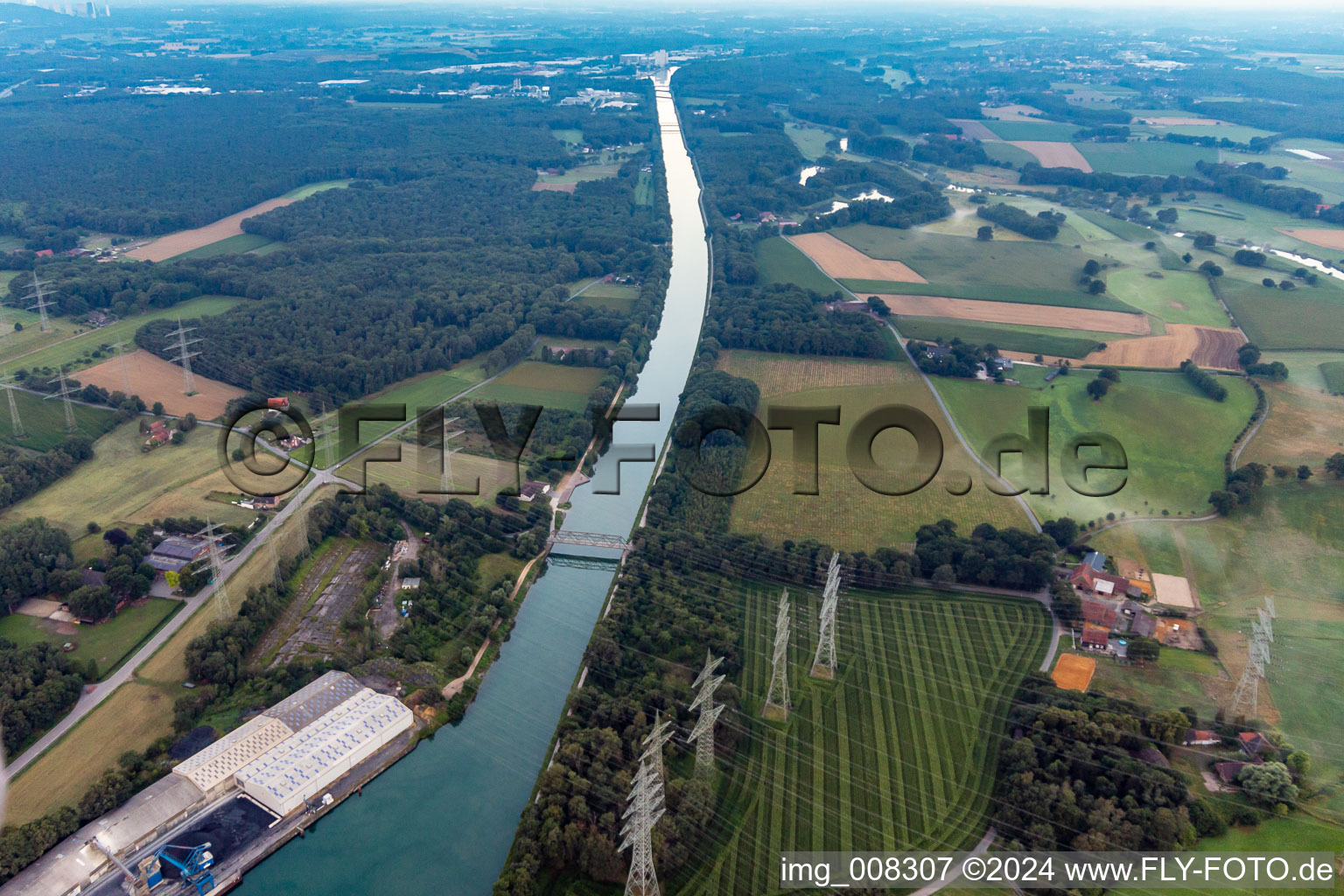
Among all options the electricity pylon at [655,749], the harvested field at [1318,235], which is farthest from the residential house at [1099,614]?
the harvested field at [1318,235]

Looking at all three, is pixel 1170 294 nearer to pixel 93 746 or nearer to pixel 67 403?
pixel 93 746

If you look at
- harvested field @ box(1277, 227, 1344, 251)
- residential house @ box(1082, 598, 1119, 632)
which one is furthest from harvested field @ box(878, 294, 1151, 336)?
residential house @ box(1082, 598, 1119, 632)

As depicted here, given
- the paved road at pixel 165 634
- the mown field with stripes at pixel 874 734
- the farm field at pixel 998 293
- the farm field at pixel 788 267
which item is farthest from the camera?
the farm field at pixel 788 267

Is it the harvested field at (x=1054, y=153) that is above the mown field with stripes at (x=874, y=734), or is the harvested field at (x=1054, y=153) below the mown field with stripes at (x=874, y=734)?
above

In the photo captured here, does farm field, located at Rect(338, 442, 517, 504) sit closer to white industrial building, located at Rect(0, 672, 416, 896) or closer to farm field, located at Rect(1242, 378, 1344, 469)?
white industrial building, located at Rect(0, 672, 416, 896)

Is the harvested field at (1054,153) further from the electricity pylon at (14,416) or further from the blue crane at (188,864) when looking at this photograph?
the blue crane at (188,864)

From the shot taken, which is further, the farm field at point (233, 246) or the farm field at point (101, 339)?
the farm field at point (233, 246)

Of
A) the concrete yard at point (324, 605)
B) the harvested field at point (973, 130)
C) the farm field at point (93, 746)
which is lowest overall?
the farm field at point (93, 746)

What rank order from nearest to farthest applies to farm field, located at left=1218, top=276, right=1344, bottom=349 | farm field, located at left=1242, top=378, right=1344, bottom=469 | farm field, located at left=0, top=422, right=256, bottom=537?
farm field, located at left=0, top=422, right=256, bottom=537
farm field, located at left=1242, top=378, right=1344, bottom=469
farm field, located at left=1218, top=276, right=1344, bottom=349
